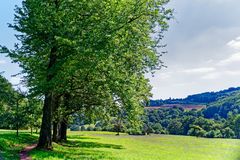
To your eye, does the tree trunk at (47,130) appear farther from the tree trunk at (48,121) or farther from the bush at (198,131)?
the bush at (198,131)

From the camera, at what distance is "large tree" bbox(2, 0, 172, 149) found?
3272 centimetres

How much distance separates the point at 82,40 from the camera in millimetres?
32844

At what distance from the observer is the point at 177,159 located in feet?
127

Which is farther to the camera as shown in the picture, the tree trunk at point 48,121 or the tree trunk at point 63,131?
the tree trunk at point 63,131

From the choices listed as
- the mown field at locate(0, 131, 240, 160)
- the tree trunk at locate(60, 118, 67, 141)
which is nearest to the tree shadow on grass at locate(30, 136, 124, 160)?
the mown field at locate(0, 131, 240, 160)

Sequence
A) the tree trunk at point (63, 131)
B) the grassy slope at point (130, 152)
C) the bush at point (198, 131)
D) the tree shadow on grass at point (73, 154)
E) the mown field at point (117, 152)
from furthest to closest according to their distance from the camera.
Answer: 1. the bush at point (198, 131)
2. the tree trunk at point (63, 131)
3. the mown field at point (117, 152)
4. the grassy slope at point (130, 152)
5. the tree shadow on grass at point (73, 154)

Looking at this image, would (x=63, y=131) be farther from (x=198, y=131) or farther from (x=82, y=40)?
(x=198, y=131)

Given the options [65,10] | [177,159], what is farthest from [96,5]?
[177,159]

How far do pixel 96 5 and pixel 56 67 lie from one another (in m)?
7.41

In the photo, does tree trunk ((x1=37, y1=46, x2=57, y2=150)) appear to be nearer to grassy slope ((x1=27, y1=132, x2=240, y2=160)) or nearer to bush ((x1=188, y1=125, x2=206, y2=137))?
grassy slope ((x1=27, y1=132, x2=240, y2=160))

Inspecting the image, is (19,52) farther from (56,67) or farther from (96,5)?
(96,5)

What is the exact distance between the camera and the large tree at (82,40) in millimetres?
32719

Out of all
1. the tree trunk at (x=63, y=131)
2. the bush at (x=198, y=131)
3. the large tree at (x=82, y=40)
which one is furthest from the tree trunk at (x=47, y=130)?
the bush at (x=198, y=131)

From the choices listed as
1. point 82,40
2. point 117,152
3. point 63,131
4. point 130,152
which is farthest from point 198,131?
point 82,40
